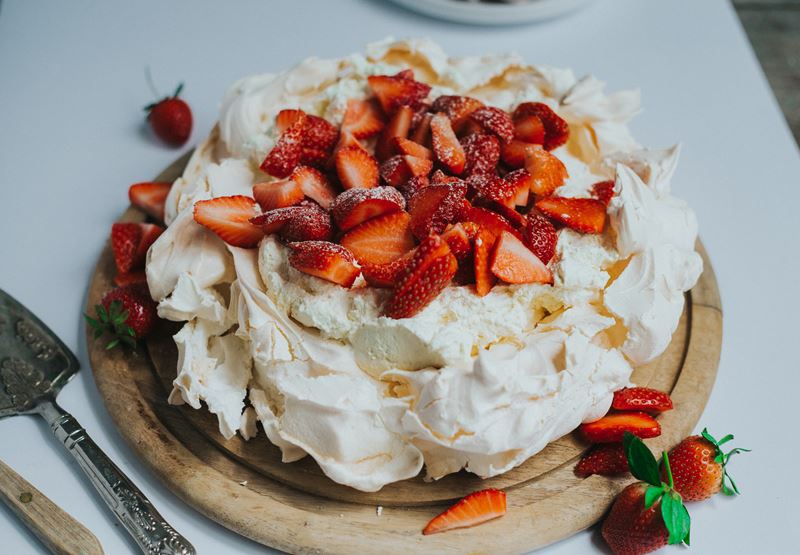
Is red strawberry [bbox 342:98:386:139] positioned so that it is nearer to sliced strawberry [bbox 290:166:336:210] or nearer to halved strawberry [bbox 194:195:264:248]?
sliced strawberry [bbox 290:166:336:210]

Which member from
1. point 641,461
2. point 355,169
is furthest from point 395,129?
point 641,461

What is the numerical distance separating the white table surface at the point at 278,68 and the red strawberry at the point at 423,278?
2.38 ft

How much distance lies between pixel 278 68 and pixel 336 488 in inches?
83.7

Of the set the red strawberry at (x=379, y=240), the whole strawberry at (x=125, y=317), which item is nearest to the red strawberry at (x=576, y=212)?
the red strawberry at (x=379, y=240)

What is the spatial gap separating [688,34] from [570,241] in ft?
6.82

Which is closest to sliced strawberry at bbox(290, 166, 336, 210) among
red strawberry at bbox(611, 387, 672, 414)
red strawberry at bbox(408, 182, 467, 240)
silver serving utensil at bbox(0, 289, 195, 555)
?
red strawberry at bbox(408, 182, 467, 240)

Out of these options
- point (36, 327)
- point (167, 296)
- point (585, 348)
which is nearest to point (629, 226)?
point (585, 348)

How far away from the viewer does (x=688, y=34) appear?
3934 mm

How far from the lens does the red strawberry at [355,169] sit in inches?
96.7

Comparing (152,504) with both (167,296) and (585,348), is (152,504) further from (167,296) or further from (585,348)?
(585,348)

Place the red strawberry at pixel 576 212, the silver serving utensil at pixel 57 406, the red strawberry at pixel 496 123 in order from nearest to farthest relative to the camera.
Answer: the silver serving utensil at pixel 57 406, the red strawberry at pixel 576 212, the red strawberry at pixel 496 123

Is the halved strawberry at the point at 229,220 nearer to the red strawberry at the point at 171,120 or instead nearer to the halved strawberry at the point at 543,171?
the halved strawberry at the point at 543,171

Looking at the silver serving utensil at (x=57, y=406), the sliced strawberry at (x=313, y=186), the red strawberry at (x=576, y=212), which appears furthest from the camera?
the sliced strawberry at (x=313, y=186)

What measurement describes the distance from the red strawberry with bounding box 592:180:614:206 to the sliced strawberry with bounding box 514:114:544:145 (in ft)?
0.77
